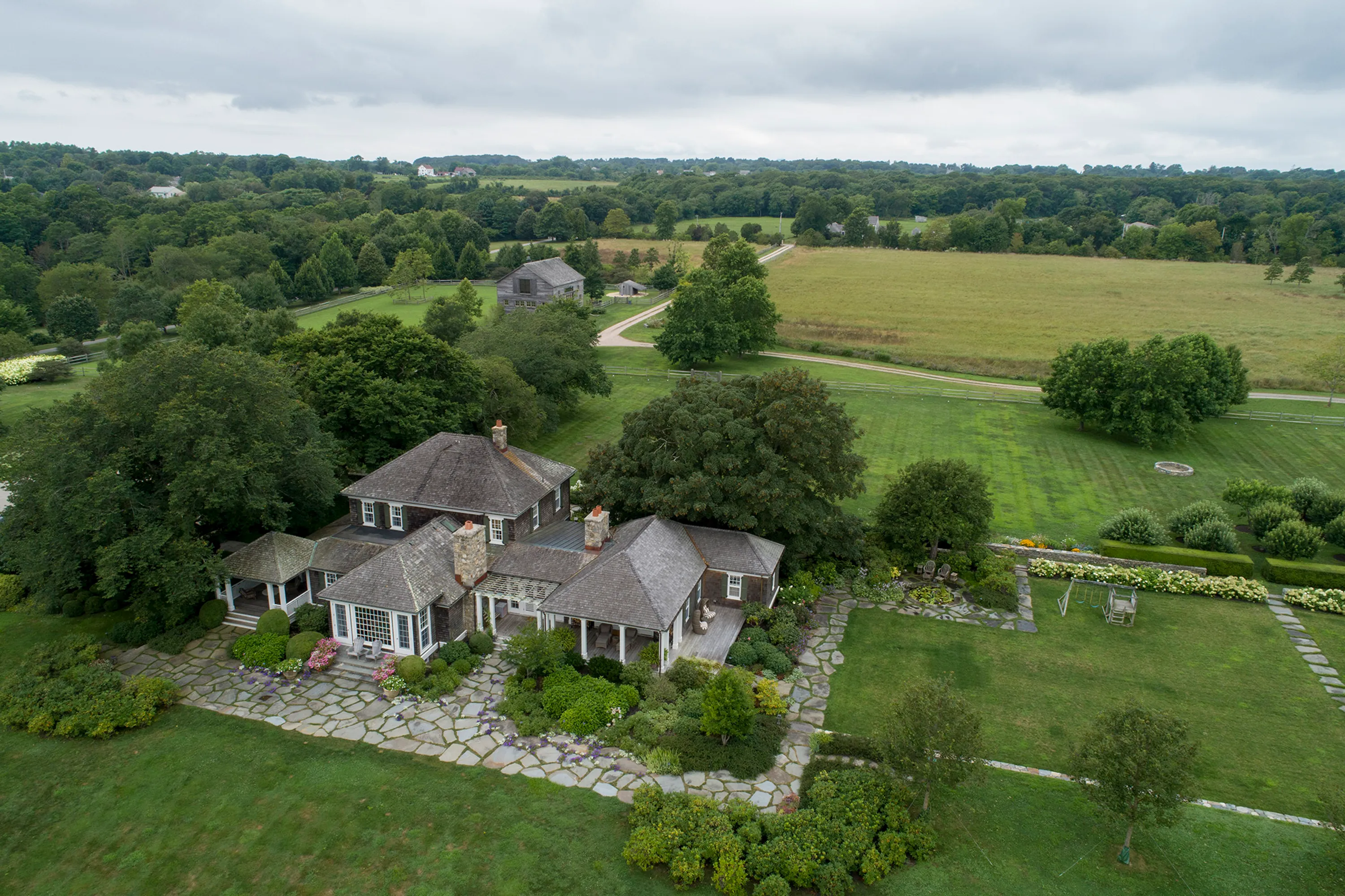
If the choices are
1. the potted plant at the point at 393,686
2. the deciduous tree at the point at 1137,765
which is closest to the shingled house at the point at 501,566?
the potted plant at the point at 393,686

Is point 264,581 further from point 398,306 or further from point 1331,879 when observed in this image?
point 398,306

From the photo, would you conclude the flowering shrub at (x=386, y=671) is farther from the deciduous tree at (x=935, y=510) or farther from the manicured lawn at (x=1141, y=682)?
the deciduous tree at (x=935, y=510)

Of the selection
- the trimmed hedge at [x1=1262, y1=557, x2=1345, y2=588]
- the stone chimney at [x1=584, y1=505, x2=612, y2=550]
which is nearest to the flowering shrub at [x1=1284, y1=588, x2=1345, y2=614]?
the trimmed hedge at [x1=1262, y1=557, x2=1345, y2=588]

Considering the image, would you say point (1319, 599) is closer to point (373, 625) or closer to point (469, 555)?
point (469, 555)

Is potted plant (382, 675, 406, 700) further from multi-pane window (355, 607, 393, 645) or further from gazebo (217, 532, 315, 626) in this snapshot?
gazebo (217, 532, 315, 626)

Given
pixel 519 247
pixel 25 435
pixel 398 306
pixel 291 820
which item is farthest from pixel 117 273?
pixel 291 820
